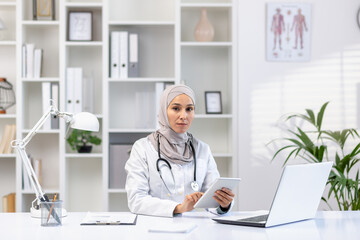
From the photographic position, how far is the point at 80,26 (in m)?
3.96

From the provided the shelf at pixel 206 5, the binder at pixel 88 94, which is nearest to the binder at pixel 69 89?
the binder at pixel 88 94

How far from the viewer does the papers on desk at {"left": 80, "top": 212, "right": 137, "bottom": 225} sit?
6.63 ft

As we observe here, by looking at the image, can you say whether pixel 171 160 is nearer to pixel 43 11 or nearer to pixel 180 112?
pixel 180 112

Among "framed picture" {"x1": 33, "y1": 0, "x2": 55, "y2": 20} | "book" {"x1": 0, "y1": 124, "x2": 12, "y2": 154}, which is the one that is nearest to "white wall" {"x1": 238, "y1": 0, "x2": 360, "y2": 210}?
"framed picture" {"x1": 33, "y1": 0, "x2": 55, "y2": 20}

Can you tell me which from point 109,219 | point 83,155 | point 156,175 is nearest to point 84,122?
point 109,219

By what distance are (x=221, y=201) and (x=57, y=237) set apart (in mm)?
714

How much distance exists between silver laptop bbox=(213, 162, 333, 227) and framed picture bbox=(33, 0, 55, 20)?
2.50 meters

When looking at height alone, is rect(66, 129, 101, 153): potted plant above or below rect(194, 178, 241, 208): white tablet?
above

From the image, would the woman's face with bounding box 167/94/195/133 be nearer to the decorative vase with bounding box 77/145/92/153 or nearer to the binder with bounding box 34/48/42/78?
the decorative vase with bounding box 77/145/92/153

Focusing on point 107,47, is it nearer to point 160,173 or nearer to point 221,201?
point 160,173

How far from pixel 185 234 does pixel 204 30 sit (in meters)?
2.39

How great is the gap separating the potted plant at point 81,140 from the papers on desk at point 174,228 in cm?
202

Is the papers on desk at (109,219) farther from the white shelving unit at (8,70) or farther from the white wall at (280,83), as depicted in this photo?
the white shelving unit at (8,70)

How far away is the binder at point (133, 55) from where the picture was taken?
3.89 metres
